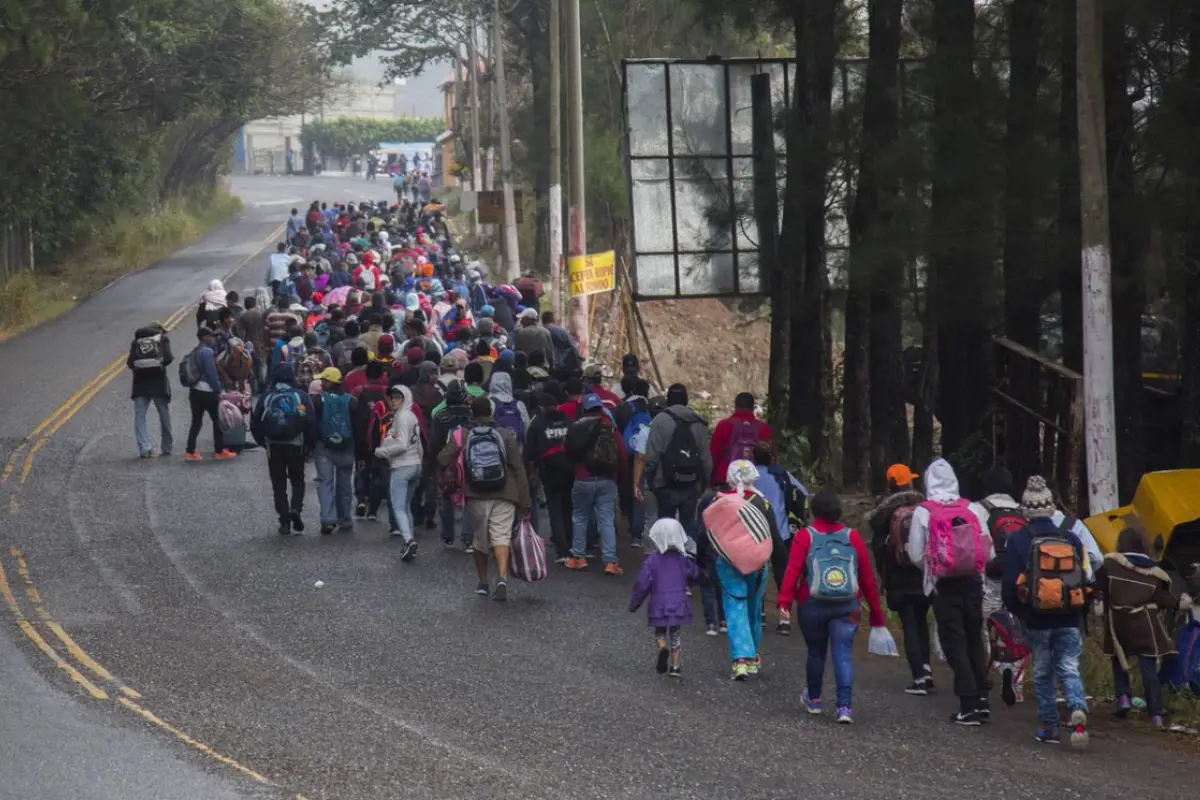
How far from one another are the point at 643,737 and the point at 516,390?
28.2 ft

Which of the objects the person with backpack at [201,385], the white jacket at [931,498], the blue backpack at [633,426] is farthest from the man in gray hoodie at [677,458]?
the person with backpack at [201,385]

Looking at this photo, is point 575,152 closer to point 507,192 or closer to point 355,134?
point 507,192

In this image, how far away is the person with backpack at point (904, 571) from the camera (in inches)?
488

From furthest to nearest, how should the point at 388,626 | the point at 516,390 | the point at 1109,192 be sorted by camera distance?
the point at 516,390 < the point at 1109,192 < the point at 388,626

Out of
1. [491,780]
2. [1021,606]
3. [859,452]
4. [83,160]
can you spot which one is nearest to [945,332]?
[859,452]

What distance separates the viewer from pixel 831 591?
38.9ft

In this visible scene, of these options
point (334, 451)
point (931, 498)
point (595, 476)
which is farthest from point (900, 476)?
point (334, 451)

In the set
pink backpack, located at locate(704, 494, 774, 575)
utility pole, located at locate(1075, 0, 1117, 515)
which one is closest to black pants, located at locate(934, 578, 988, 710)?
pink backpack, located at locate(704, 494, 774, 575)

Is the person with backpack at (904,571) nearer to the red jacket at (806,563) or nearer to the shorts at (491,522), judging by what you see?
the red jacket at (806,563)

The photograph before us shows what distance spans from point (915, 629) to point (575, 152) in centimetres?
1557

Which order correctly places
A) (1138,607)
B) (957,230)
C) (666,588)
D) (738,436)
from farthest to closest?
(957,230)
(738,436)
(666,588)
(1138,607)

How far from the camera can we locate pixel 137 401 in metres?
23.5

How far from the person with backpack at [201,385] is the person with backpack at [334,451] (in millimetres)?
4692

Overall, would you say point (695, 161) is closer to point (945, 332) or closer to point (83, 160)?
point (945, 332)
